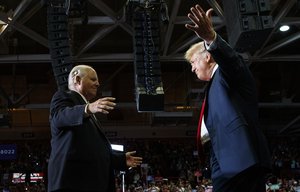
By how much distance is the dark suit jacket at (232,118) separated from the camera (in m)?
2.13

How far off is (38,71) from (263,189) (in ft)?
50.9

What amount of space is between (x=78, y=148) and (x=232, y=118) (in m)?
1.04

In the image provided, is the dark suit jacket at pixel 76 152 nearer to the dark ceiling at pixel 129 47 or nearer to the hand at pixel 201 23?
the hand at pixel 201 23

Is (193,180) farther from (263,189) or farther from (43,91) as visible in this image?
(263,189)

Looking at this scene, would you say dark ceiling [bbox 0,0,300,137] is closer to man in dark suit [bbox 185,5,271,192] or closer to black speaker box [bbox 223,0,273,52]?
black speaker box [bbox 223,0,273,52]

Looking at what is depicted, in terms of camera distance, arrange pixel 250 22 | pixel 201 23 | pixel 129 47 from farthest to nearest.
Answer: pixel 129 47, pixel 250 22, pixel 201 23

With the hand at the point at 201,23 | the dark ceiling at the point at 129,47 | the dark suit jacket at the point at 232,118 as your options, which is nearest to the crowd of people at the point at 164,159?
the dark ceiling at the point at 129,47

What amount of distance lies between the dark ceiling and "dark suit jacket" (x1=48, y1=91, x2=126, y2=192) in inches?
156

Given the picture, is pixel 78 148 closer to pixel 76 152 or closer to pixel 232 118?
pixel 76 152

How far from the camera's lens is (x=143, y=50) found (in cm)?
907

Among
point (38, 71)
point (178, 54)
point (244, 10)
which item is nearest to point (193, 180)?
point (178, 54)

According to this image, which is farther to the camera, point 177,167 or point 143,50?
point 177,167

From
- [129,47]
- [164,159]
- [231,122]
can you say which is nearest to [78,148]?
[231,122]

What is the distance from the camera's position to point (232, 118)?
2.18 m
